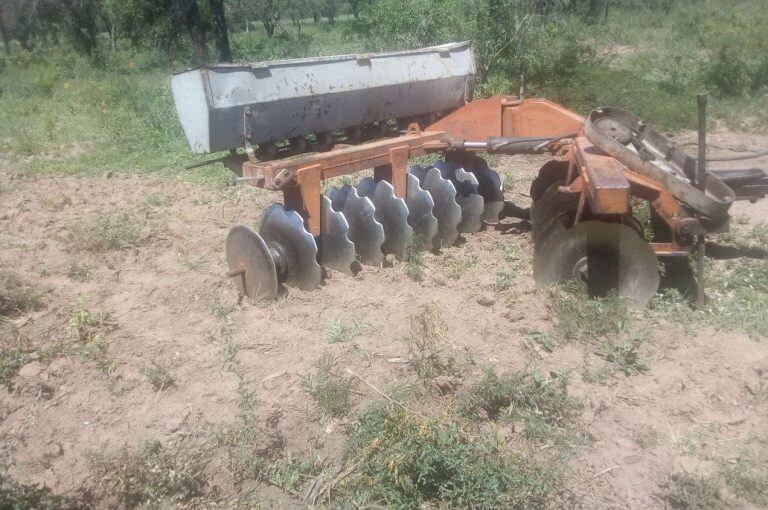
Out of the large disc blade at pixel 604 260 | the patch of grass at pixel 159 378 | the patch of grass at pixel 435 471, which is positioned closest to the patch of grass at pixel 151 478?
the patch of grass at pixel 159 378

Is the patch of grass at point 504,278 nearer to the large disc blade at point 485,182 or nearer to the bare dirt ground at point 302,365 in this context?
the bare dirt ground at point 302,365

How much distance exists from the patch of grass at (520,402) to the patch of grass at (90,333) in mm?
2215

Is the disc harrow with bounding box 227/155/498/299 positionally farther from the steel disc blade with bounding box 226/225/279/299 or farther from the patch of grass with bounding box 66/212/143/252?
the patch of grass with bounding box 66/212/143/252

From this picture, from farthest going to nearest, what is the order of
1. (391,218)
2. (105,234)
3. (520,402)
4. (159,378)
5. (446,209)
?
(105,234) → (446,209) → (391,218) → (159,378) → (520,402)

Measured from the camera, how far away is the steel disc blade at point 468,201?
5.81 m

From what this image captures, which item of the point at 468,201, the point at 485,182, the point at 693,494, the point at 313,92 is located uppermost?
the point at 313,92

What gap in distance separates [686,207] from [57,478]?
4060mm

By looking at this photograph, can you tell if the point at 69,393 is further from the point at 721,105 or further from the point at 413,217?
the point at 721,105

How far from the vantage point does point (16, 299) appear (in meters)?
4.64

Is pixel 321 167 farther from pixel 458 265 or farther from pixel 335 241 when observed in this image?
pixel 458 265

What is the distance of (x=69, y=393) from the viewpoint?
3695 millimetres

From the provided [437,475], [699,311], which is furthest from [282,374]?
[699,311]

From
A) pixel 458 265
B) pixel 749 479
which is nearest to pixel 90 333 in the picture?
pixel 458 265

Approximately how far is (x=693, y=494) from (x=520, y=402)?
2.97ft
